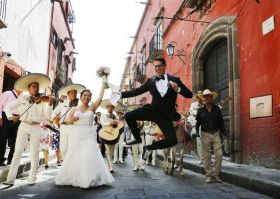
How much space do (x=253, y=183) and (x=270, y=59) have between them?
3.35 m

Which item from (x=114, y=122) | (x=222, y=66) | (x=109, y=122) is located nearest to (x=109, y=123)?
(x=109, y=122)

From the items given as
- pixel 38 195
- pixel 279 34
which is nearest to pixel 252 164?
pixel 279 34

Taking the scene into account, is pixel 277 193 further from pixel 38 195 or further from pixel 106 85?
pixel 38 195

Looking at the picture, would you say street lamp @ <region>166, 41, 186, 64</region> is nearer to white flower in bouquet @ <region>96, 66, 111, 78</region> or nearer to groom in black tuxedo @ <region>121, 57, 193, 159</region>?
white flower in bouquet @ <region>96, 66, 111, 78</region>

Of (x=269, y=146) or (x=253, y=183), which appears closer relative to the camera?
(x=253, y=183)

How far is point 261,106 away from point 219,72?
3696mm

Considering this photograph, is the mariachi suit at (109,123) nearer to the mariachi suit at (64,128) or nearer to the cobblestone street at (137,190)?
the mariachi suit at (64,128)

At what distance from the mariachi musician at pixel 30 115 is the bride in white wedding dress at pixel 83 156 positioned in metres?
0.60

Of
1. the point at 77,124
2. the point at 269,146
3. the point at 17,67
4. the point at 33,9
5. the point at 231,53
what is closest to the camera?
the point at 77,124

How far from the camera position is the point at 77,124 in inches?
271

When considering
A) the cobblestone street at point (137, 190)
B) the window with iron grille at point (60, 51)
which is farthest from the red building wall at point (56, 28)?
the cobblestone street at point (137, 190)

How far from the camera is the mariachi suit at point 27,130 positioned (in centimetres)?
659

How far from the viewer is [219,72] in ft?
39.8

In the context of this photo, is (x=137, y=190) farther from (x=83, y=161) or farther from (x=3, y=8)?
(x=3, y=8)
